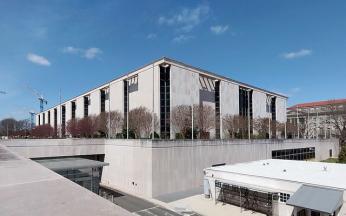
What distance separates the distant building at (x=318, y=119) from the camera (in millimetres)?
82600

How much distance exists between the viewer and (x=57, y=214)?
317cm

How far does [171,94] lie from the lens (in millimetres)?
48219

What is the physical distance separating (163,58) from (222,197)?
27682 mm

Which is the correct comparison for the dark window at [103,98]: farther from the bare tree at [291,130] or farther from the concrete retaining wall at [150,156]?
the bare tree at [291,130]

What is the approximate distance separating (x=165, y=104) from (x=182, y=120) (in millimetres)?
4847

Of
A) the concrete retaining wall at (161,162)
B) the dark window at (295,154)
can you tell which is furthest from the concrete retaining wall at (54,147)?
the dark window at (295,154)

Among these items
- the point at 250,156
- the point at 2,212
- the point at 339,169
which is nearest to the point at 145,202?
the point at 339,169

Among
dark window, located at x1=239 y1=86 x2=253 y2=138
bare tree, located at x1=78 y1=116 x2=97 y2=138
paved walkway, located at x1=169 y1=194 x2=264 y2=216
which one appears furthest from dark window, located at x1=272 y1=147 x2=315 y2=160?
bare tree, located at x1=78 y1=116 x2=97 y2=138

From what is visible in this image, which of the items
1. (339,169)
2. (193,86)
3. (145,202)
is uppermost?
(193,86)

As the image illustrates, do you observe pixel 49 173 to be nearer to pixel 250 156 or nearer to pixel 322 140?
pixel 250 156

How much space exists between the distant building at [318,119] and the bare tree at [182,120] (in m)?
41.1

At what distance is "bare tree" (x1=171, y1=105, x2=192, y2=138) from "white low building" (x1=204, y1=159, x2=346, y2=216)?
17380 millimetres

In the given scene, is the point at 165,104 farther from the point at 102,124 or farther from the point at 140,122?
the point at 102,124

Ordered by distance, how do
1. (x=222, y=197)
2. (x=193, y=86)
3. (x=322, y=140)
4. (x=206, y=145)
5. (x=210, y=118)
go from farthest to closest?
(x=322, y=140), (x=193, y=86), (x=210, y=118), (x=206, y=145), (x=222, y=197)
